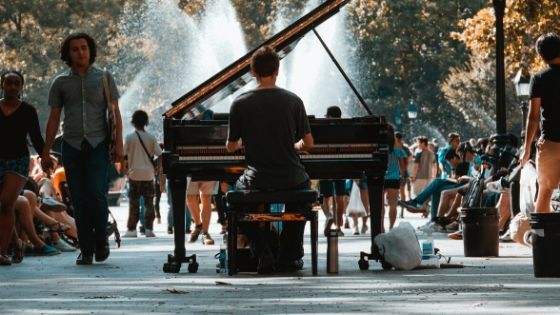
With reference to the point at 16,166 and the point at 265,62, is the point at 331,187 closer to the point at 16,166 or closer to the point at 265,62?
the point at 16,166

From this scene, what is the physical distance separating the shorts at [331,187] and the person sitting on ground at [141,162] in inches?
94.9

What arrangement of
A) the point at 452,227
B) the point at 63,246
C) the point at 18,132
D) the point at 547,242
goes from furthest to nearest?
1. the point at 452,227
2. the point at 63,246
3. the point at 18,132
4. the point at 547,242

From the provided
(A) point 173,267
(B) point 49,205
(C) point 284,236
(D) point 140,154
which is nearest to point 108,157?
(A) point 173,267

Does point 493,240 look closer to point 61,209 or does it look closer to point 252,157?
point 252,157

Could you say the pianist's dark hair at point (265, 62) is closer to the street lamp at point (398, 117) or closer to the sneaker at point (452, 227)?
the sneaker at point (452, 227)

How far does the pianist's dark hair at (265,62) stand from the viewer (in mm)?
13477

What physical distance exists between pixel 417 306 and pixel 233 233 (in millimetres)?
3504

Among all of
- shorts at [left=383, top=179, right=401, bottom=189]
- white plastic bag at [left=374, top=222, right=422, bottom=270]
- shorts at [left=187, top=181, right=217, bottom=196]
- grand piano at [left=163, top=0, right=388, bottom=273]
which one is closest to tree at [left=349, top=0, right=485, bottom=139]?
shorts at [left=383, top=179, right=401, bottom=189]

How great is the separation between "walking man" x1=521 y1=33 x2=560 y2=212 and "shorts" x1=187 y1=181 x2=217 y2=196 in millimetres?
7577

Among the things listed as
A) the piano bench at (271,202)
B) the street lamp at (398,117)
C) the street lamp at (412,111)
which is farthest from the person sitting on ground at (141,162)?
the street lamp at (398,117)

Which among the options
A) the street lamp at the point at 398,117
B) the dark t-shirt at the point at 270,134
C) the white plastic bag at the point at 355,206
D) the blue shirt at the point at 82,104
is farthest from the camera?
the street lamp at the point at 398,117

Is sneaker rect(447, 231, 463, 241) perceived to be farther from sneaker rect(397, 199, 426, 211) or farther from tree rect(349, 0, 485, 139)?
tree rect(349, 0, 485, 139)

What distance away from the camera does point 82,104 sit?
1552 centimetres

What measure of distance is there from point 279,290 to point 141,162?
1312cm
